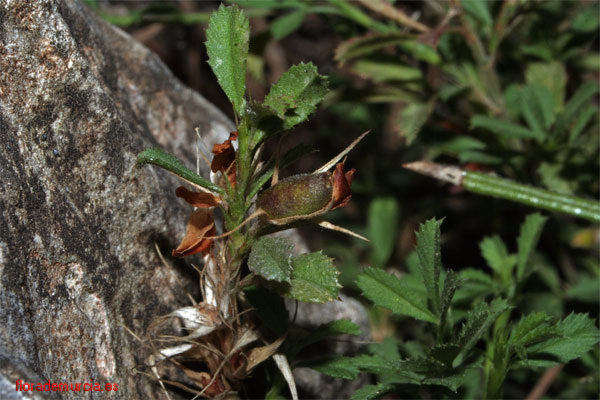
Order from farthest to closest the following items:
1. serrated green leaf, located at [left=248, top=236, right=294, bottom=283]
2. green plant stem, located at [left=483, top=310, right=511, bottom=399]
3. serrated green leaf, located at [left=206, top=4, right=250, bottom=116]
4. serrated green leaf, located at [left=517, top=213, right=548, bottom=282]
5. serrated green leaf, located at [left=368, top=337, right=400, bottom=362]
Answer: serrated green leaf, located at [left=517, top=213, right=548, bottom=282], serrated green leaf, located at [left=368, top=337, right=400, bottom=362], green plant stem, located at [left=483, top=310, right=511, bottom=399], serrated green leaf, located at [left=206, top=4, right=250, bottom=116], serrated green leaf, located at [left=248, top=236, right=294, bottom=283]

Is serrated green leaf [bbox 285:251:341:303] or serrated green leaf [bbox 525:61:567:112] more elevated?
serrated green leaf [bbox 285:251:341:303]

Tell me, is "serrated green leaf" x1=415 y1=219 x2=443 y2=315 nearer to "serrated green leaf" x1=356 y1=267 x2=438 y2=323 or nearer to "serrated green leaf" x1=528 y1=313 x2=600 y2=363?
"serrated green leaf" x1=356 y1=267 x2=438 y2=323

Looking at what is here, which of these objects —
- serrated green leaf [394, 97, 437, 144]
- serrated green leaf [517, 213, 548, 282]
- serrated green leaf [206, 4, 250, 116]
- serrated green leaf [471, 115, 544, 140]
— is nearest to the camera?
serrated green leaf [206, 4, 250, 116]

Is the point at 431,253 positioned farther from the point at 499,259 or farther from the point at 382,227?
the point at 382,227

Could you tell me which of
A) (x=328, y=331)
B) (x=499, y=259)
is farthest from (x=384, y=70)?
(x=328, y=331)

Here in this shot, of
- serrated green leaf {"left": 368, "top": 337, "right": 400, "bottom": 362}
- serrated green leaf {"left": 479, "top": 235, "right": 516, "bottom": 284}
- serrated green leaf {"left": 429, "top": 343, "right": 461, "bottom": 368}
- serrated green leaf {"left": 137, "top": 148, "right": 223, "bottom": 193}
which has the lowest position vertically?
serrated green leaf {"left": 368, "top": 337, "right": 400, "bottom": 362}

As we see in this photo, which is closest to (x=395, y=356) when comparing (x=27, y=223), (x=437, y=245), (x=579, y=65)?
(x=437, y=245)

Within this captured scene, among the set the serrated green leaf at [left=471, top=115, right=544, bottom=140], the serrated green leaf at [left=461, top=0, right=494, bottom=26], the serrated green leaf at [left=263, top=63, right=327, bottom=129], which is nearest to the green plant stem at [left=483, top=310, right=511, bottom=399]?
the serrated green leaf at [left=263, top=63, right=327, bottom=129]

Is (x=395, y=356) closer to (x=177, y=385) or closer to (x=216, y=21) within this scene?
(x=177, y=385)
